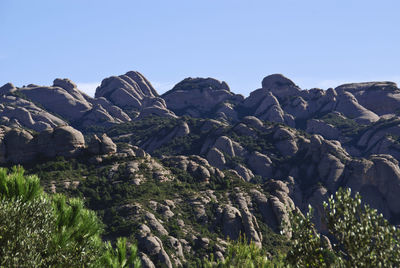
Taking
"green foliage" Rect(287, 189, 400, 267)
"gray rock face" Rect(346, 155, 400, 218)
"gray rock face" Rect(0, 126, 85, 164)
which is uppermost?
"green foliage" Rect(287, 189, 400, 267)

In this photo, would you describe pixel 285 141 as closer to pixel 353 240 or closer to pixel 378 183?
pixel 378 183

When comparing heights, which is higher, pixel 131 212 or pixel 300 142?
pixel 300 142

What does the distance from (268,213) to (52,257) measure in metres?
95.3

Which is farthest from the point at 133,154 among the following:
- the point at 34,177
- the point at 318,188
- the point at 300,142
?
the point at 34,177

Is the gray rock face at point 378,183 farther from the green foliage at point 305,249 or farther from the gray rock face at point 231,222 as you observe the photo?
the green foliage at point 305,249

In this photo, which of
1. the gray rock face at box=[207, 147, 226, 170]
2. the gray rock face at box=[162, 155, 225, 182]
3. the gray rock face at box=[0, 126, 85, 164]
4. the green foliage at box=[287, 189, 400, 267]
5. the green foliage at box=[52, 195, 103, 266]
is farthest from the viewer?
the gray rock face at box=[207, 147, 226, 170]

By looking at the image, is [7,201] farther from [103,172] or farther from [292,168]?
[292,168]

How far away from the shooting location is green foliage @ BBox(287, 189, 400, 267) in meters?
17.5

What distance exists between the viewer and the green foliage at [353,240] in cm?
1750

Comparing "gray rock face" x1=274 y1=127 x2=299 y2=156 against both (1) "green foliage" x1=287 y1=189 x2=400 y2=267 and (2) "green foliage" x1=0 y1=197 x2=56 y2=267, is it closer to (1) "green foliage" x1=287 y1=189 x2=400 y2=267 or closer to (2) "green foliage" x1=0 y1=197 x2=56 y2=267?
(1) "green foliage" x1=287 y1=189 x2=400 y2=267

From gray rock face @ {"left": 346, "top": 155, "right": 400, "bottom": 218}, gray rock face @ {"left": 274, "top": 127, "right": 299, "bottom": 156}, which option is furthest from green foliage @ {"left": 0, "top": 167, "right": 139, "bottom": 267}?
gray rock face @ {"left": 274, "top": 127, "right": 299, "bottom": 156}

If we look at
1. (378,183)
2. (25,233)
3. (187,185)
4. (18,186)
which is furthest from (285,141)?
(25,233)

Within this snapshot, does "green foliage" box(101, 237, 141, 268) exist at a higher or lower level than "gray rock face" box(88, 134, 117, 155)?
higher

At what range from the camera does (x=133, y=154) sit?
125 meters
